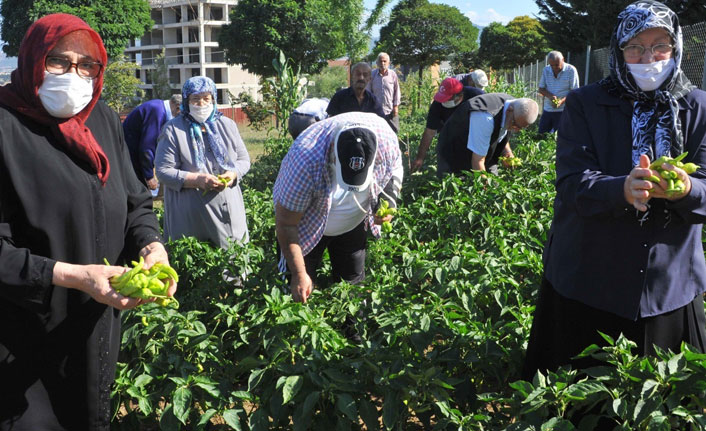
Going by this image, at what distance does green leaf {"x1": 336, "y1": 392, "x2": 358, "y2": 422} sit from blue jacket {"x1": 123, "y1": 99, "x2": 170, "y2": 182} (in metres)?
4.13

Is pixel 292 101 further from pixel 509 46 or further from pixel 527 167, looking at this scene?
pixel 509 46

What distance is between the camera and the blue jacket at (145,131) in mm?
5719

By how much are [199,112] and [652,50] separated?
2.90 metres

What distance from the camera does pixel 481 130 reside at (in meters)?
5.05

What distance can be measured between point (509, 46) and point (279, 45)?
13727 millimetres

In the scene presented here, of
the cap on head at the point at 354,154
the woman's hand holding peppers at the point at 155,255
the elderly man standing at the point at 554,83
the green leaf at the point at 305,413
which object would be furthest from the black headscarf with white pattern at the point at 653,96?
the elderly man standing at the point at 554,83

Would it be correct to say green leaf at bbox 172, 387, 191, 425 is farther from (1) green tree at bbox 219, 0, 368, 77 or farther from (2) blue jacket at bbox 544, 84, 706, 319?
(1) green tree at bbox 219, 0, 368, 77

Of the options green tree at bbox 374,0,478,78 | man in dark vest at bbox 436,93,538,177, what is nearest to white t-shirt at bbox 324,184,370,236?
man in dark vest at bbox 436,93,538,177

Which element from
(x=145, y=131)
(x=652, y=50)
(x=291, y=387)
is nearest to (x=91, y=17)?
(x=145, y=131)

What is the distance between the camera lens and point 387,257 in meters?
3.73

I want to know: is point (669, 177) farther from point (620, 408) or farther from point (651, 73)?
point (620, 408)

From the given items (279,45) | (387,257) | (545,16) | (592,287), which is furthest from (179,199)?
(279,45)

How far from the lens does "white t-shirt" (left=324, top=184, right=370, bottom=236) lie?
301 cm

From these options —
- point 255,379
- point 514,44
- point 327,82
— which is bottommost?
point 255,379
